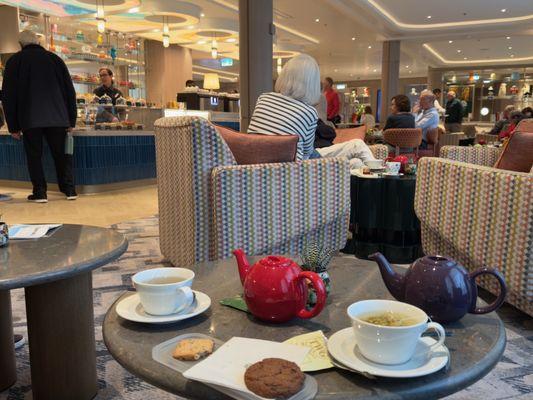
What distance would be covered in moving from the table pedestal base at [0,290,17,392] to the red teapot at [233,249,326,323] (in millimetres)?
1117

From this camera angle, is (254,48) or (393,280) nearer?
(393,280)

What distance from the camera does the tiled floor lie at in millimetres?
4531

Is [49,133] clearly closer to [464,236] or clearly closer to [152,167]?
[152,167]

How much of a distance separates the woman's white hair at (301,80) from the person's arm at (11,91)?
11.7 ft

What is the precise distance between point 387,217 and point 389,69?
10493mm

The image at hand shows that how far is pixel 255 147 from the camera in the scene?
100 inches

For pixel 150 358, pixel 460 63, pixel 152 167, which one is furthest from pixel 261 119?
pixel 460 63

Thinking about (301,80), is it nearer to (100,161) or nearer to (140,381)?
(140,381)

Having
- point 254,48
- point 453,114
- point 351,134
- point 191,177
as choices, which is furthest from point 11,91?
point 453,114

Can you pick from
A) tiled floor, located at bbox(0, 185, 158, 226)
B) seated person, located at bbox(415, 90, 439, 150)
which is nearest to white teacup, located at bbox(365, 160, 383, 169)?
tiled floor, located at bbox(0, 185, 158, 226)

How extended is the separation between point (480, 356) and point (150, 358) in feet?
1.80

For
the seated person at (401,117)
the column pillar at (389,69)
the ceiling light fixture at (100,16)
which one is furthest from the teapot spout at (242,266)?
the column pillar at (389,69)

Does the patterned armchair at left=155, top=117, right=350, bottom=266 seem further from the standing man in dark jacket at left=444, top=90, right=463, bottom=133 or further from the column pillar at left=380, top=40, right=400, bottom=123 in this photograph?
the column pillar at left=380, top=40, right=400, bottom=123

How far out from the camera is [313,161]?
2.69 m
